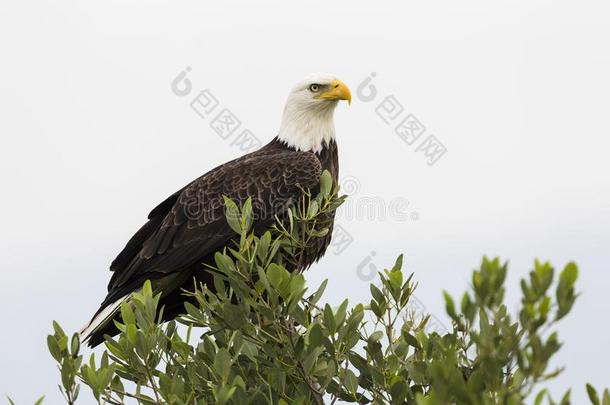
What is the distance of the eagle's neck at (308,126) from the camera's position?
9.47 metres

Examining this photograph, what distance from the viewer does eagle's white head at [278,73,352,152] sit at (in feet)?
31.1

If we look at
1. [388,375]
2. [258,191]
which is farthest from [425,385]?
[258,191]

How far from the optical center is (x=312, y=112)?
959cm

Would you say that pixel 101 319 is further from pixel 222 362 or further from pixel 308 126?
pixel 222 362

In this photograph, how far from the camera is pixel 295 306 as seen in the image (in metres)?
5.57

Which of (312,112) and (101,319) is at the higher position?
(312,112)

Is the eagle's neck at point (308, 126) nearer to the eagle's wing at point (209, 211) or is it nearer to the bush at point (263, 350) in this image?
the eagle's wing at point (209, 211)

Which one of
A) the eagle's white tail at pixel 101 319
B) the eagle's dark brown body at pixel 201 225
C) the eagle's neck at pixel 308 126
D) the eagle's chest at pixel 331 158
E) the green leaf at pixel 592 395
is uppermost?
the eagle's neck at pixel 308 126

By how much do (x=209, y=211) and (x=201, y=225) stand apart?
0.15m

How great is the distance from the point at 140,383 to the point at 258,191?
3196 millimetres

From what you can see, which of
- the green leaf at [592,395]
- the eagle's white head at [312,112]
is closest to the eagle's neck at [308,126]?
the eagle's white head at [312,112]

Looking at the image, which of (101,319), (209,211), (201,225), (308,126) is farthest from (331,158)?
(101,319)

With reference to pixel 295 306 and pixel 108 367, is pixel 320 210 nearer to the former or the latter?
pixel 295 306

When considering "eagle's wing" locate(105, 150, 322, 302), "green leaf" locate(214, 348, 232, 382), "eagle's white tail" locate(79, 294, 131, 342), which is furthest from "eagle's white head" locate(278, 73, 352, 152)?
"green leaf" locate(214, 348, 232, 382)
